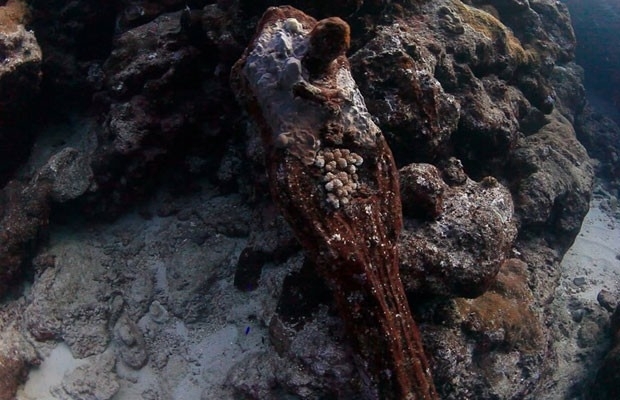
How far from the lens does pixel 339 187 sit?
2.99 meters

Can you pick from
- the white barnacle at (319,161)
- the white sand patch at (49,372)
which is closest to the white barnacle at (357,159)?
the white barnacle at (319,161)

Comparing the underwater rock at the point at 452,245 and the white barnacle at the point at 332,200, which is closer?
the white barnacle at the point at 332,200

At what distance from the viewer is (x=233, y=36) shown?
14.8ft

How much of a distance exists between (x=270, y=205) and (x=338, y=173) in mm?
1436

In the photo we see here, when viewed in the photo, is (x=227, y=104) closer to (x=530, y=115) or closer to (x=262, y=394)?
(x=262, y=394)

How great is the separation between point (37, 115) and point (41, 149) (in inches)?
15.6

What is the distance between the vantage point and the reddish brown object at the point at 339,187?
2.95m

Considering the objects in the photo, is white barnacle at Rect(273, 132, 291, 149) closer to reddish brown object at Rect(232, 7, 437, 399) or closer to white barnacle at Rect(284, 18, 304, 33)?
reddish brown object at Rect(232, 7, 437, 399)

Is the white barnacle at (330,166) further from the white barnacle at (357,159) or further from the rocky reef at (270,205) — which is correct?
the white barnacle at (357,159)

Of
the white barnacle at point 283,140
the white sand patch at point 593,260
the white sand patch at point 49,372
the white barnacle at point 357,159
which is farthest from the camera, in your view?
the white sand patch at point 593,260

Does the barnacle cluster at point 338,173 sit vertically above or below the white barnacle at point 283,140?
below

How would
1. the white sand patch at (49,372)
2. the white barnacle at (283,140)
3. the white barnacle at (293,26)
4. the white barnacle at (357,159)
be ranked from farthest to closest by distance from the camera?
the white sand patch at (49,372)
the white barnacle at (293,26)
the white barnacle at (357,159)
the white barnacle at (283,140)

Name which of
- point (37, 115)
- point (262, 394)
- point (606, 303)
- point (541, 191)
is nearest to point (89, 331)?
point (262, 394)

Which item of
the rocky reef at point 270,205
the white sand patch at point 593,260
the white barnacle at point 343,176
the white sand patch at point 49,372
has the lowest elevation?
the white sand patch at point 593,260
